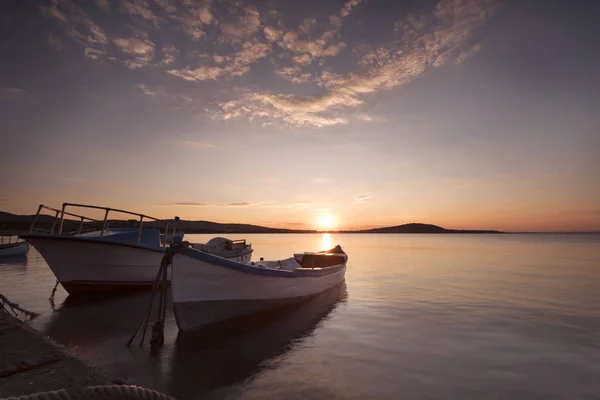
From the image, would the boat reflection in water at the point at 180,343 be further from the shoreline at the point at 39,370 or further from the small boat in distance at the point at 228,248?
the small boat in distance at the point at 228,248

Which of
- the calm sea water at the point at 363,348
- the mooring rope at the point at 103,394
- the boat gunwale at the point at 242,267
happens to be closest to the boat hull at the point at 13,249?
the calm sea water at the point at 363,348

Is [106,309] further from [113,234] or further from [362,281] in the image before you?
[362,281]

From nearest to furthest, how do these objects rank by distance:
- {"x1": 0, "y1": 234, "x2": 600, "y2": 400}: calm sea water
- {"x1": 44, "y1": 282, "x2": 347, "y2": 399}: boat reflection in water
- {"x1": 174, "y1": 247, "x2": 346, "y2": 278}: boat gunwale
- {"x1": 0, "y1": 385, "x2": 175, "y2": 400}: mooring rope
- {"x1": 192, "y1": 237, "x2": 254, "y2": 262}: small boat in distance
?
{"x1": 0, "y1": 385, "x2": 175, "y2": 400}: mooring rope, {"x1": 0, "y1": 234, "x2": 600, "y2": 400}: calm sea water, {"x1": 44, "y1": 282, "x2": 347, "y2": 399}: boat reflection in water, {"x1": 174, "y1": 247, "x2": 346, "y2": 278}: boat gunwale, {"x1": 192, "y1": 237, "x2": 254, "y2": 262}: small boat in distance

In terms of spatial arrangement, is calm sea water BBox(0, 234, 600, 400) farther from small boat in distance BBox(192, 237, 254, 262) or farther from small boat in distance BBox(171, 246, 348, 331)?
small boat in distance BBox(192, 237, 254, 262)

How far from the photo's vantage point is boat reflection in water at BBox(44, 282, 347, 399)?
6.88 metres

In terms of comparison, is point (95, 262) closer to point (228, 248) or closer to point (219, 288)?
point (219, 288)

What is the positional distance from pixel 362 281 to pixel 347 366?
15589 mm

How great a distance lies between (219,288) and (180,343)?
179 cm

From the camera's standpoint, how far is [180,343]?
350 inches

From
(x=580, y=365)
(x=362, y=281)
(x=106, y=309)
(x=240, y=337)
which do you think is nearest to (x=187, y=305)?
(x=240, y=337)

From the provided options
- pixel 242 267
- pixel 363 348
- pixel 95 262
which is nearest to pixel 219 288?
pixel 242 267

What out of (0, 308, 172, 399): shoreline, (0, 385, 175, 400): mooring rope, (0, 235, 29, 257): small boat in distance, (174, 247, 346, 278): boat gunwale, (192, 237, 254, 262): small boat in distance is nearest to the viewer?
(0, 385, 175, 400): mooring rope

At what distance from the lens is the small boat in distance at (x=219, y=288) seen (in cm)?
912

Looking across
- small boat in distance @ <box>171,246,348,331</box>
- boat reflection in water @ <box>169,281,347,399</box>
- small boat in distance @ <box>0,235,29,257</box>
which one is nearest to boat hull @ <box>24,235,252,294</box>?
small boat in distance @ <box>171,246,348,331</box>
